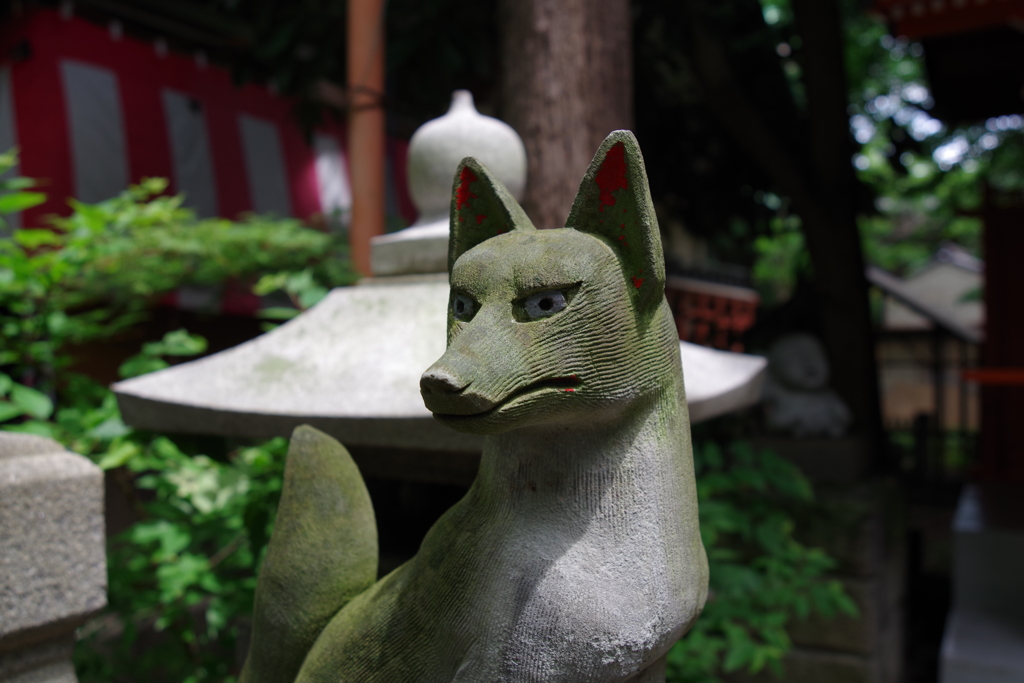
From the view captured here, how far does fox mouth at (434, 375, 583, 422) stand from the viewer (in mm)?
1035

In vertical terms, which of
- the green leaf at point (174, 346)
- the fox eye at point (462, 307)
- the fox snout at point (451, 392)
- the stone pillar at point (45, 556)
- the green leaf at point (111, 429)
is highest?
the fox eye at point (462, 307)

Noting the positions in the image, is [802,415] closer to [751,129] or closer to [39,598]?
[751,129]

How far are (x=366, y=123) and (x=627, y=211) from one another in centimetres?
228

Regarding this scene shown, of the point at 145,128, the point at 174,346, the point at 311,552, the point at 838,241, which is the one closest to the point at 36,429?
the point at 174,346

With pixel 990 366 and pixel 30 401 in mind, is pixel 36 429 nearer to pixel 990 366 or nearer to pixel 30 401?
pixel 30 401

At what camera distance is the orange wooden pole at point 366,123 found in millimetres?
3168

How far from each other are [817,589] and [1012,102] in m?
5.07

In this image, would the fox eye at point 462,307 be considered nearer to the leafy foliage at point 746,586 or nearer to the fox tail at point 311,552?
the fox tail at point 311,552

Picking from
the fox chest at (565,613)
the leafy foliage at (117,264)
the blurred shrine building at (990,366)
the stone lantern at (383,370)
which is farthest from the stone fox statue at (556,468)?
the blurred shrine building at (990,366)

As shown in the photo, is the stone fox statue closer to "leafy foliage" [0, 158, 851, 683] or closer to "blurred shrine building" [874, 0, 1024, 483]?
"leafy foliage" [0, 158, 851, 683]

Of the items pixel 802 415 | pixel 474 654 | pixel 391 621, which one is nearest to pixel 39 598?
pixel 391 621

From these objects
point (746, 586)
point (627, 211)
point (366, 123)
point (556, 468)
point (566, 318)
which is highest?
point (366, 123)

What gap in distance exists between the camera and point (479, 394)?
1010 mm

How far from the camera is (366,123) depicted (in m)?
3.18
